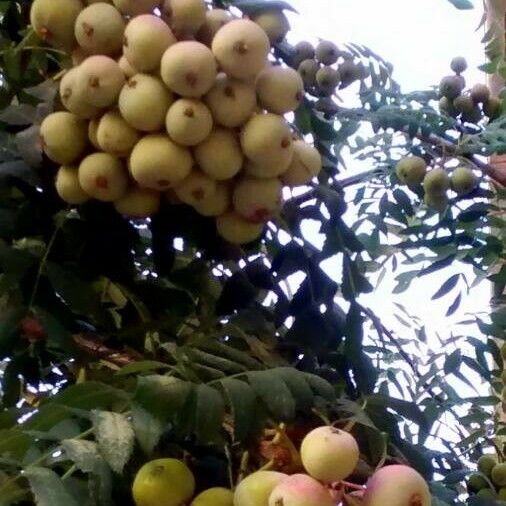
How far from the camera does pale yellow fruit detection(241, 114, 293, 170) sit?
751 millimetres

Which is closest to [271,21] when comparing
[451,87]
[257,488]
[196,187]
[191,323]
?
[196,187]

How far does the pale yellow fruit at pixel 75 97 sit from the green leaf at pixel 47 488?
29 cm

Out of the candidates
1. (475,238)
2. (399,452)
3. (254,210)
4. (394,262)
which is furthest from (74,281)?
(394,262)

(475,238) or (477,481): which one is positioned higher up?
(475,238)

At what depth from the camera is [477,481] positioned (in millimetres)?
1199

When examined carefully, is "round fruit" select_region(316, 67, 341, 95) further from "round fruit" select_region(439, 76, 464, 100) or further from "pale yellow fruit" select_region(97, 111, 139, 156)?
"pale yellow fruit" select_region(97, 111, 139, 156)

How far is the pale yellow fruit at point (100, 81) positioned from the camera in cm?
75

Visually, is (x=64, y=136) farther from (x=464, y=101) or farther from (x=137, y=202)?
(x=464, y=101)

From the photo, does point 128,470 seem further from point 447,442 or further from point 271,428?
point 447,442

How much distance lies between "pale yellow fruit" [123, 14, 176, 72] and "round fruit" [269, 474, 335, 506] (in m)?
0.33

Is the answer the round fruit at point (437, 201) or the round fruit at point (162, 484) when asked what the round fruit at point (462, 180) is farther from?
the round fruit at point (162, 484)

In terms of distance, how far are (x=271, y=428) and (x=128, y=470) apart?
115 mm

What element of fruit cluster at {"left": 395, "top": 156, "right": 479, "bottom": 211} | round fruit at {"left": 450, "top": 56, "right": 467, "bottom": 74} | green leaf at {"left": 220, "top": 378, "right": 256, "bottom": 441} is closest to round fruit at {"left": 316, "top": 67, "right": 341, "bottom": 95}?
fruit cluster at {"left": 395, "top": 156, "right": 479, "bottom": 211}

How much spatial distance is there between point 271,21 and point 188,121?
0.15 m
